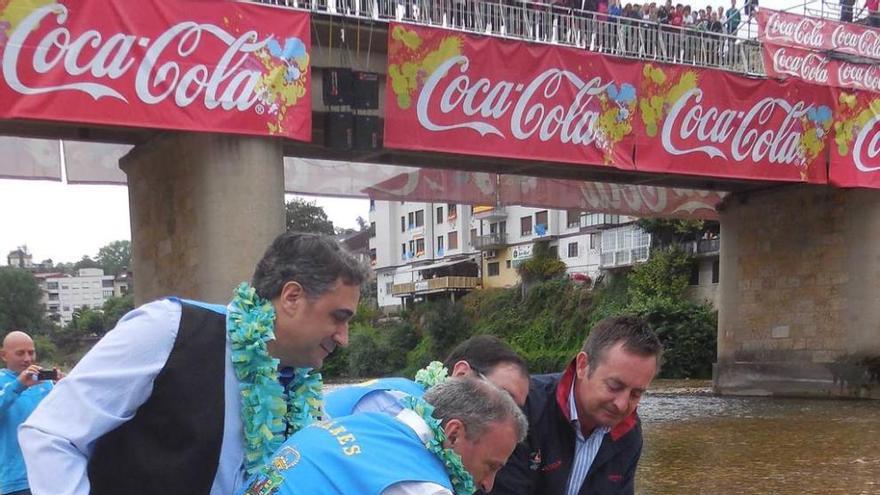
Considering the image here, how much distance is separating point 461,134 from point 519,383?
9.44 m

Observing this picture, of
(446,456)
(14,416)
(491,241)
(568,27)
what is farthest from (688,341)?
(446,456)

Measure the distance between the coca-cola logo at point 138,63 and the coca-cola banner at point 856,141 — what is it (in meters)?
11.0

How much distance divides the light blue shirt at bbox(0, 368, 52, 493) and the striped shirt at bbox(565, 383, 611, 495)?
12.1ft

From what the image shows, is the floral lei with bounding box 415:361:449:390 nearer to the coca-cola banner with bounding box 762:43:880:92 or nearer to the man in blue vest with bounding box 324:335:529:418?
the man in blue vest with bounding box 324:335:529:418

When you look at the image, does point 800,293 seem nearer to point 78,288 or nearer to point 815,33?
point 815,33

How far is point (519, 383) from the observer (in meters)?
2.93

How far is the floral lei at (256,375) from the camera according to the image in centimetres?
215

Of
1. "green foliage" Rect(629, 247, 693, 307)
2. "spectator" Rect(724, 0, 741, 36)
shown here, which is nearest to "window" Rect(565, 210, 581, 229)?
"green foliage" Rect(629, 247, 693, 307)

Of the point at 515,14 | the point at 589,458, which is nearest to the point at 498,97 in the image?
the point at 515,14

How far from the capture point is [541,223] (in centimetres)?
5116

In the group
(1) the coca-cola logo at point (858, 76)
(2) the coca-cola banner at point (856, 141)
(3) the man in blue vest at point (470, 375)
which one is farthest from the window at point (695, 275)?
(3) the man in blue vest at point (470, 375)

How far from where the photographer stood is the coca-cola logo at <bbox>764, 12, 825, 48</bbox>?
14500 mm

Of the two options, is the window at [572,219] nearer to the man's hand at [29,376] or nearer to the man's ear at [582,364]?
the man's hand at [29,376]

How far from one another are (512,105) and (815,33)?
674cm
